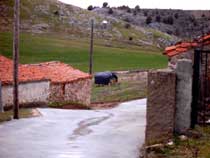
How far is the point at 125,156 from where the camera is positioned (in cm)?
1432

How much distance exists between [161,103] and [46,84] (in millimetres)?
25679

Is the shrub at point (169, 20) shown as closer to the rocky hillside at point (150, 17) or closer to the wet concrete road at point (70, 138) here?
the rocky hillside at point (150, 17)

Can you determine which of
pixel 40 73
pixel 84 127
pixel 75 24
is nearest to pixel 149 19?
pixel 75 24

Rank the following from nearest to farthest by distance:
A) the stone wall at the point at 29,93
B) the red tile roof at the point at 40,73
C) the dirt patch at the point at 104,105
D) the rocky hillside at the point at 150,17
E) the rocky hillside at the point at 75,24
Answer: the stone wall at the point at 29,93, the red tile roof at the point at 40,73, the dirt patch at the point at 104,105, the rocky hillside at the point at 150,17, the rocky hillside at the point at 75,24

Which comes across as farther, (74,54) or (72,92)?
(74,54)

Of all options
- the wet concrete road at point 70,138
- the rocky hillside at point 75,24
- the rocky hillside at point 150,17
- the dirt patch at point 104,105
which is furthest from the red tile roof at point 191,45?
the rocky hillside at point 75,24

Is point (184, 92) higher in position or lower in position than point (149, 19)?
lower

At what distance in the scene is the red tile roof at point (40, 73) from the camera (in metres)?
37.0

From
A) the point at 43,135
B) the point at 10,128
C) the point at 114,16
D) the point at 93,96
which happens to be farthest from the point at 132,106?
the point at 114,16

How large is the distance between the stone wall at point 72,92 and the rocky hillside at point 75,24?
6124cm

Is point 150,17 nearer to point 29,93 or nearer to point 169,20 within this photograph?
point 169,20

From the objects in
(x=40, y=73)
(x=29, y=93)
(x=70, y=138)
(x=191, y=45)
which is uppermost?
(x=191, y=45)

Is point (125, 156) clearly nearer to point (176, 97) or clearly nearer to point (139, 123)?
point (176, 97)

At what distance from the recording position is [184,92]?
13.3 meters
